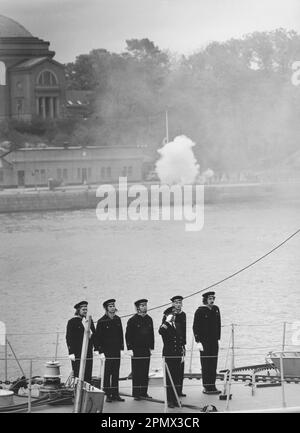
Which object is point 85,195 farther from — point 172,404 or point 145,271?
point 172,404

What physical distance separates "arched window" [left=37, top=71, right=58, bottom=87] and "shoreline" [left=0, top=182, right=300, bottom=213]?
411 cm

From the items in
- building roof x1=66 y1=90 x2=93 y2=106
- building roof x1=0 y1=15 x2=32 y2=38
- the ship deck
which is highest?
building roof x1=0 y1=15 x2=32 y2=38

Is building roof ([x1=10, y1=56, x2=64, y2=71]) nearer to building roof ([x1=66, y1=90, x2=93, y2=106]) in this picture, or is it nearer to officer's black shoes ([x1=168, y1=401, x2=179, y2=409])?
building roof ([x1=66, y1=90, x2=93, y2=106])

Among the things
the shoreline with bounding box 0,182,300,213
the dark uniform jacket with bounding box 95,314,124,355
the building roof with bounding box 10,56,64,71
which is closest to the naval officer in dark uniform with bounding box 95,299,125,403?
the dark uniform jacket with bounding box 95,314,124,355

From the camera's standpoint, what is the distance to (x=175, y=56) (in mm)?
48312

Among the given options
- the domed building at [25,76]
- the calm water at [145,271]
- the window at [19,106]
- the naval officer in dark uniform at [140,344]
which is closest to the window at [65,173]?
the calm water at [145,271]

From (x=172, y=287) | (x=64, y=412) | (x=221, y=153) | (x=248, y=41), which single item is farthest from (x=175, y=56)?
(x=64, y=412)

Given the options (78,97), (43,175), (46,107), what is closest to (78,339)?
(46,107)

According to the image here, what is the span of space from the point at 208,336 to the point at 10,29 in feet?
102

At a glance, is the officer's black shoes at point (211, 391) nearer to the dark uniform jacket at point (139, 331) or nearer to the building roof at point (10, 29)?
the dark uniform jacket at point (139, 331)

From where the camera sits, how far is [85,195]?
48.9 meters

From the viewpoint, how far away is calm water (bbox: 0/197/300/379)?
21375 mm
